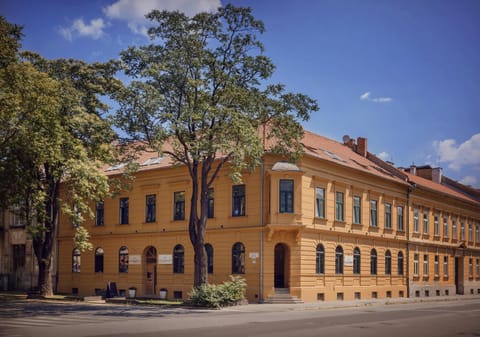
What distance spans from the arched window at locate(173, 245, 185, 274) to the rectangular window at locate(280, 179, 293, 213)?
8160mm

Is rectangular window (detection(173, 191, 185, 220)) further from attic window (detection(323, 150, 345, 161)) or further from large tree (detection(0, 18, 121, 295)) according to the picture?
attic window (detection(323, 150, 345, 161))

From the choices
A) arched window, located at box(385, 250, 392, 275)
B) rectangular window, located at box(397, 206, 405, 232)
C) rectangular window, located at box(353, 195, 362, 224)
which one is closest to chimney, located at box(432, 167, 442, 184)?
rectangular window, located at box(397, 206, 405, 232)

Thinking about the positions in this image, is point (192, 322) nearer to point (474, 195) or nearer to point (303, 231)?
point (303, 231)

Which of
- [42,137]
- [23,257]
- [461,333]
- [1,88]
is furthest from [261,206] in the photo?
[23,257]

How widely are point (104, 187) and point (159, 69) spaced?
8657mm

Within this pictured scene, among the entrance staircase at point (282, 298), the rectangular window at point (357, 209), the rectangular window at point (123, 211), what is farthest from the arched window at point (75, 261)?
the rectangular window at point (357, 209)

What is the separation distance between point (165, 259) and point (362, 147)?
20.5m

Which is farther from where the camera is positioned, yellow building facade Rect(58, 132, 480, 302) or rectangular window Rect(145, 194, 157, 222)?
rectangular window Rect(145, 194, 157, 222)

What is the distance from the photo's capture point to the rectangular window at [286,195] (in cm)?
3556

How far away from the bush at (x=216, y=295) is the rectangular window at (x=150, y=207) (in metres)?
11.5

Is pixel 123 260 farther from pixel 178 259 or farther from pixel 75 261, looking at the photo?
pixel 178 259

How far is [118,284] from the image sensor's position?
42.9 metres

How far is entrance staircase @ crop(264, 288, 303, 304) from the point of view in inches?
1347

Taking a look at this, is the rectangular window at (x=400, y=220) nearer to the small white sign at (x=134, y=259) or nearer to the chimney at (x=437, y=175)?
the chimney at (x=437, y=175)
